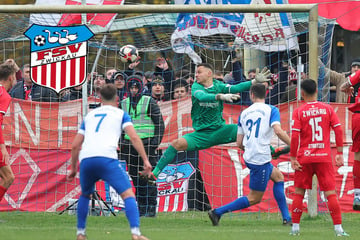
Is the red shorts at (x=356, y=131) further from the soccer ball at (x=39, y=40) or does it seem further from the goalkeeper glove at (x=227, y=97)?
the soccer ball at (x=39, y=40)

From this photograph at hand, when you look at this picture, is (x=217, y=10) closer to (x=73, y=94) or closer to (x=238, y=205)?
(x=238, y=205)

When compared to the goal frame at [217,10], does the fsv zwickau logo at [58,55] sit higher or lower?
lower

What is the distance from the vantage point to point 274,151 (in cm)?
1218

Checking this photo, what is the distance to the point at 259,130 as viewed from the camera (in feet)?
37.6

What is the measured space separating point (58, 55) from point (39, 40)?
0.40m

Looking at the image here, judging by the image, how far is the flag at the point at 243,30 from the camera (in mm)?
13953

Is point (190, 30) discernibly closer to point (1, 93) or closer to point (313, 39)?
point (313, 39)

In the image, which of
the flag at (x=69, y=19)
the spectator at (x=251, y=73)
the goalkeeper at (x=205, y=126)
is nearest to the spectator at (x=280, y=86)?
the spectator at (x=251, y=73)

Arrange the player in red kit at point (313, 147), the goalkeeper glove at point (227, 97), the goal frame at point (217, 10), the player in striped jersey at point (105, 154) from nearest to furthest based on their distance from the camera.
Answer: the player in striped jersey at point (105, 154)
the player in red kit at point (313, 147)
the goalkeeper glove at point (227, 97)
the goal frame at point (217, 10)

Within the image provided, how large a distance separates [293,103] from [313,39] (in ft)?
5.23

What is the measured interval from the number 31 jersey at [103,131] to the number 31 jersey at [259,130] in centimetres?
269

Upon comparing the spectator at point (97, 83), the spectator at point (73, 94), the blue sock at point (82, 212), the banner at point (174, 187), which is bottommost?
the banner at point (174, 187)

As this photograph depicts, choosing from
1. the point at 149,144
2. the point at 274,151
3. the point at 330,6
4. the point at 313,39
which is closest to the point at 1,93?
the point at 149,144

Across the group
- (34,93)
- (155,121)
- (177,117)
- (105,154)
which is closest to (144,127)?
(155,121)
